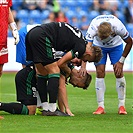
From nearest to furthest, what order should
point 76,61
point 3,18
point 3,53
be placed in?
point 3,18 < point 3,53 < point 76,61

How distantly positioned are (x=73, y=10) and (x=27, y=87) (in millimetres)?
16355

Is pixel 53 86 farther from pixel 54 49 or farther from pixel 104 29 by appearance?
pixel 104 29

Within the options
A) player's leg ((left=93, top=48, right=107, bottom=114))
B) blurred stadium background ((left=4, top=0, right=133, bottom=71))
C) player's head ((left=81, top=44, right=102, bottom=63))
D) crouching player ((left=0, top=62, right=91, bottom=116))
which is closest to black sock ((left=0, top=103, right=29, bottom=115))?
crouching player ((left=0, top=62, right=91, bottom=116))

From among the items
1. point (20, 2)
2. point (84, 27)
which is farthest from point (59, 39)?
point (20, 2)

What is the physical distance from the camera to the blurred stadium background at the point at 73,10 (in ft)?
79.6

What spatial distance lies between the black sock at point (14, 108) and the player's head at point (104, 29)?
70.4 inches

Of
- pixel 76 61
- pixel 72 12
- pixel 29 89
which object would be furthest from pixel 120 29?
pixel 72 12

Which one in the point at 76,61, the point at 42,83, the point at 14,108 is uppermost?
the point at 76,61

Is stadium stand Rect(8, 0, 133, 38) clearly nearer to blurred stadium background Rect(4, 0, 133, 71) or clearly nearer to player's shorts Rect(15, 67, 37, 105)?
blurred stadium background Rect(4, 0, 133, 71)

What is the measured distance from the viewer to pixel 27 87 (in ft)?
33.1

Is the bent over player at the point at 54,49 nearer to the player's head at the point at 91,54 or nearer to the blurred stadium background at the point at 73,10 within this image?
the player's head at the point at 91,54

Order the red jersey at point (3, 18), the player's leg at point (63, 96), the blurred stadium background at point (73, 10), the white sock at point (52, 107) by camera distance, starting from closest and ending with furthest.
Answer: the red jersey at point (3, 18), the white sock at point (52, 107), the player's leg at point (63, 96), the blurred stadium background at point (73, 10)

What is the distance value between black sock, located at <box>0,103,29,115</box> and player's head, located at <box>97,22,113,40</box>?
5.86 feet

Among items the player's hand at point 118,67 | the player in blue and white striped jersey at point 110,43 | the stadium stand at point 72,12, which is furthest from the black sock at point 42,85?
the stadium stand at point 72,12
